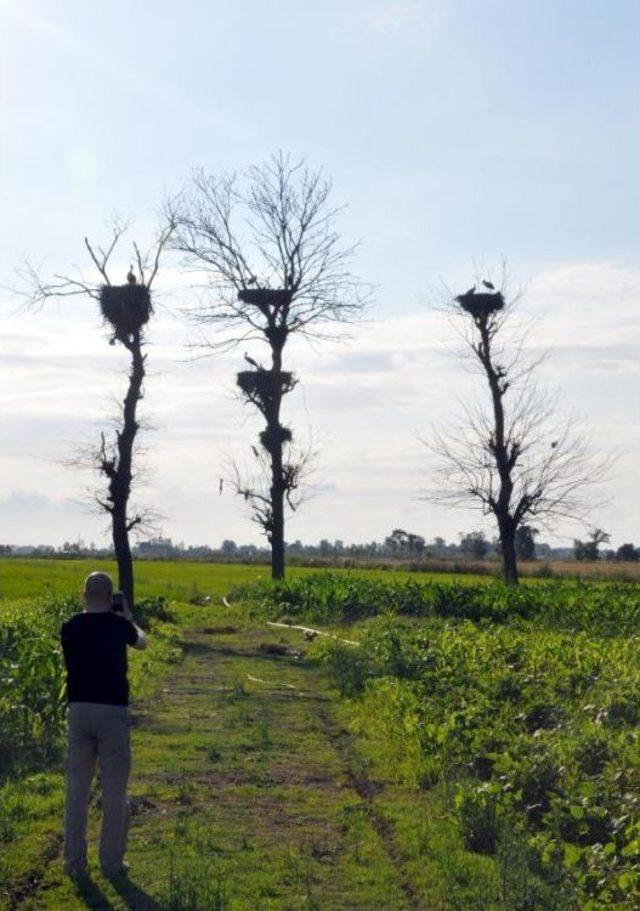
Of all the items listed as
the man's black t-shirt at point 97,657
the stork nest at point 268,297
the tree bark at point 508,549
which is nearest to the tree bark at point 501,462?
the tree bark at point 508,549

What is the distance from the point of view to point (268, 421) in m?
43.1

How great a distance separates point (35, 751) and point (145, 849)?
3.94 m

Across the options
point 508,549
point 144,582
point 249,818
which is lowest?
point 249,818

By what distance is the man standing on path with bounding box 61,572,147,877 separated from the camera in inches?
332

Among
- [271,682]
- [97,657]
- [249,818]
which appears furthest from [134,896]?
[271,682]

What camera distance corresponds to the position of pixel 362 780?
1119 centimetres

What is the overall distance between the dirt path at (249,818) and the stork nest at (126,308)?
1647 cm

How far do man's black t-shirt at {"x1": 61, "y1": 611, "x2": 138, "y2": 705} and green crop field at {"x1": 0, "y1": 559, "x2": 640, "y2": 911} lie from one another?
112 centimetres

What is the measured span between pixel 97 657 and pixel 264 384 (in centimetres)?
3494

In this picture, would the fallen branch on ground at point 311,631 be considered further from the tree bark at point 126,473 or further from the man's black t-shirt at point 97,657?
the man's black t-shirt at point 97,657

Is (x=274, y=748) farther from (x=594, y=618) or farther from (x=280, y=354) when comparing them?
(x=280, y=354)

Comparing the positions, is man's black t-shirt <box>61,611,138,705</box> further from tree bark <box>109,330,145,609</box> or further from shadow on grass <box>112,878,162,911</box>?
tree bark <box>109,330,145,609</box>

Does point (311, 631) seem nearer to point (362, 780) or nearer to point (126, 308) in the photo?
point (126, 308)

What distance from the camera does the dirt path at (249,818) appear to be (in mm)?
7633
